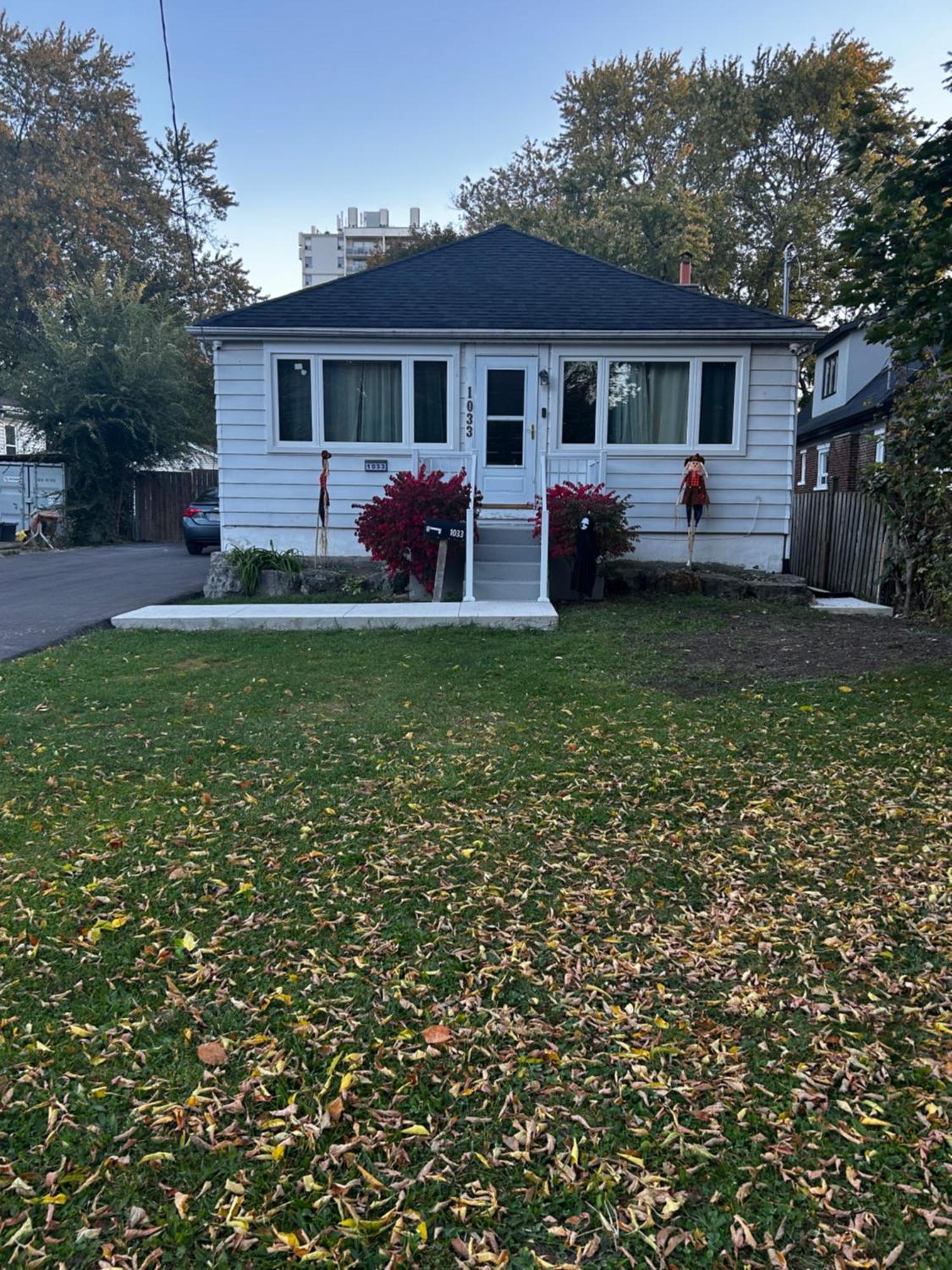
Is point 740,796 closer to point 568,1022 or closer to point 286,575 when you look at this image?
point 568,1022

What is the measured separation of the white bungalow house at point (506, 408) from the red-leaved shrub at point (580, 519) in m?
1.11

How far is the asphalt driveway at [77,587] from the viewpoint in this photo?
29.0 ft

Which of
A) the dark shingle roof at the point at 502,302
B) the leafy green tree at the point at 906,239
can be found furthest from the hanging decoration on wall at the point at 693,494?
the leafy green tree at the point at 906,239

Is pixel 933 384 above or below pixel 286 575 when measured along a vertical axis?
above

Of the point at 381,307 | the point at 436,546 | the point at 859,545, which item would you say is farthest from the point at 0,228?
the point at 859,545

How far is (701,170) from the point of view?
31047 millimetres

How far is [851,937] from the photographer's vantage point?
288cm

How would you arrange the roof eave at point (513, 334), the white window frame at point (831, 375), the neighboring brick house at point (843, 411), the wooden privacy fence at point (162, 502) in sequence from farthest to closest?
the white window frame at point (831, 375), the wooden privacy fence at point (162, 502), the neighboring brick house at point (843, 411), the roof eave at point (513, 334)

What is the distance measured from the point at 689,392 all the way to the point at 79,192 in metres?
24.9

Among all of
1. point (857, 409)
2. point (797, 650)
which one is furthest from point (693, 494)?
point (857, 409)

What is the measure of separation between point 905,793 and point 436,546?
22.5 ft

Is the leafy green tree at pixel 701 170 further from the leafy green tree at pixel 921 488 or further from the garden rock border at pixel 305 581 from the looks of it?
the garden rock border at pixel 305 581

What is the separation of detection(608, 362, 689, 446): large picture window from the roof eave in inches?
14.7

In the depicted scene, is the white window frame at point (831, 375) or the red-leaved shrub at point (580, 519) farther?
the white window frame at point (831, 375)
